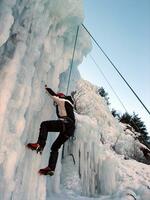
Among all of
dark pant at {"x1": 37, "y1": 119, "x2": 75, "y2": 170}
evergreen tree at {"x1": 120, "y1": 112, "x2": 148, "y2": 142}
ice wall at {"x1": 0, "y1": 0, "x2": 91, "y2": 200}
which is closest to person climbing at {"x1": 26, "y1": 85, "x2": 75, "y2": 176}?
dark pant at {"x1": 37, "y1": 119, "x2": 75, "y2": 170}

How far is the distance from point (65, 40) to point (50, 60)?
0.78 metres

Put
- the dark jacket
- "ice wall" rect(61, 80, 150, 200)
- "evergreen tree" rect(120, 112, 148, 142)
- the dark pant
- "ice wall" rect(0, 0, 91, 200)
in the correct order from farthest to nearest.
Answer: "evergreen tree" rect(120, 112, 148, 142) → "ice wall" rect(61, 80, 150, 200) → the dark jacket → the dark pant → "ice wall" rect(0, 0, 91, 200)

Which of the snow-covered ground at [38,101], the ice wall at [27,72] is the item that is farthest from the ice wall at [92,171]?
the ice wall at [27,72]

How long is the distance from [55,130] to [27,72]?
0.95 m

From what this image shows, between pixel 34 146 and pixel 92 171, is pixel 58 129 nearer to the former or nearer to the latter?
pixel 34 146

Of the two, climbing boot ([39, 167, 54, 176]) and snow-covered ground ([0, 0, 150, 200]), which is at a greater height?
snow-covered ground ([0, 0, 150, 200])

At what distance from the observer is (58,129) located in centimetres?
527

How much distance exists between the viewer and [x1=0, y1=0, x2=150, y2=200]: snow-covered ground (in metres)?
4.58

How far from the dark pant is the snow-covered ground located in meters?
0.30

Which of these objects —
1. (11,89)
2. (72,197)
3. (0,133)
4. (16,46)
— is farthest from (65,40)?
(72,197)

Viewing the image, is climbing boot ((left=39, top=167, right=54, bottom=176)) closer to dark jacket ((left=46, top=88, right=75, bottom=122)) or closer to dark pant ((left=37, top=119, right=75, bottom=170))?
dark pant ((left=37, top=119, right=75, bottom=170))

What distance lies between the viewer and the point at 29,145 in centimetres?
512

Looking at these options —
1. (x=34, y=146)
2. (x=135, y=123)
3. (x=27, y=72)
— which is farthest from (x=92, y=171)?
(x=135, y=123)

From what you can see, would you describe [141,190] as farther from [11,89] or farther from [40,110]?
[11,89]
